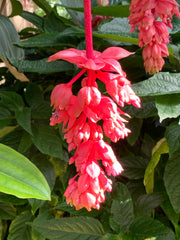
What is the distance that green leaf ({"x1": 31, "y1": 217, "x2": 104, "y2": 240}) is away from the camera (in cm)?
59

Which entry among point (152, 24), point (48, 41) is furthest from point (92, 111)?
point (48, 41)

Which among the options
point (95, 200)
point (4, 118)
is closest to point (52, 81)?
point (4, 118)

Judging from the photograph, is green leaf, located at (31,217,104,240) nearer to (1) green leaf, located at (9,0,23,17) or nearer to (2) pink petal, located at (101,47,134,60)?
(2) pink petal, located at (101,47,134,60)

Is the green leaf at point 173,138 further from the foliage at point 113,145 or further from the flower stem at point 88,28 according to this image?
the flower stem at point 88,28

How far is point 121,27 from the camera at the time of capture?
60 centimetres

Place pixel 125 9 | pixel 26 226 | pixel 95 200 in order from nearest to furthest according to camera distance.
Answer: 1. pixel 95 200
2. pixel 125 9
3. pixel 26 226

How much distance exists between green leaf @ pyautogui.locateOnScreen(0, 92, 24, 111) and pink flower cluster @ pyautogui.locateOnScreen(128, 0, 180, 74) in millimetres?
369

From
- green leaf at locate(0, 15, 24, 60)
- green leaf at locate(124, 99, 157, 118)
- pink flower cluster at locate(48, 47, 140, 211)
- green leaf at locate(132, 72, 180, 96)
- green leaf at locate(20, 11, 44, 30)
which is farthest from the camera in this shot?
green leaf at locate(20, 11, 44, 30)

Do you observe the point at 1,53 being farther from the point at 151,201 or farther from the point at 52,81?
the point at 151,201

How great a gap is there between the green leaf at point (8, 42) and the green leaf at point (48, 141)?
183 mm

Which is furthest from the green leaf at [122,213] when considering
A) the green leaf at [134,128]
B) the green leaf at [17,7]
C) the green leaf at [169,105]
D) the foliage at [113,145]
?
the green leaf at [17,7]

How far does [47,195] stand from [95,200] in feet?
0.30

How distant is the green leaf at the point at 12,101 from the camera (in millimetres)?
661

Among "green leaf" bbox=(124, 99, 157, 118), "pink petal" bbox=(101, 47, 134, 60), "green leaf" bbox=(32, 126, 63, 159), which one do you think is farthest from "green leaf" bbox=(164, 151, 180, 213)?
"pink petal" bbox=(101, 47, 134, 60)
